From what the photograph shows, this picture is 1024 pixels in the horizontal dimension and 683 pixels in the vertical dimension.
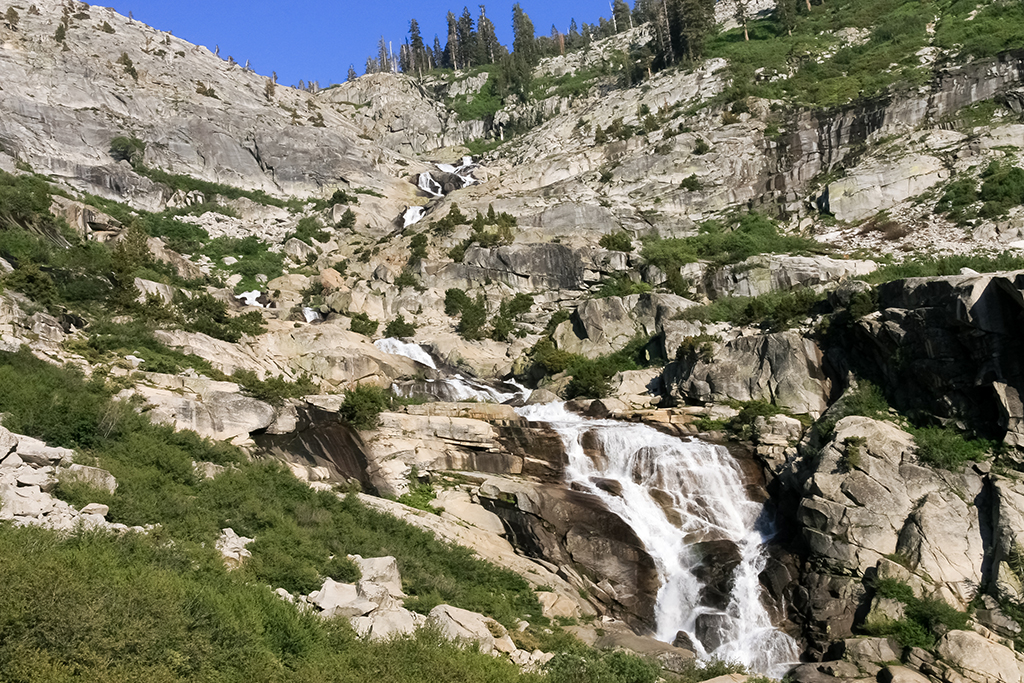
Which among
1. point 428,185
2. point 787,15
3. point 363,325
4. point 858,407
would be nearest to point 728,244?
point 858,407

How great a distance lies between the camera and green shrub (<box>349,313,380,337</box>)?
133 ft

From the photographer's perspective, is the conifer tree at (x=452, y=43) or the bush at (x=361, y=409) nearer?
the bush at (x=361, y=409)

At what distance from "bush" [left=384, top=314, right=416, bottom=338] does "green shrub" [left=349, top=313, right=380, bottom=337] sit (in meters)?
0.84

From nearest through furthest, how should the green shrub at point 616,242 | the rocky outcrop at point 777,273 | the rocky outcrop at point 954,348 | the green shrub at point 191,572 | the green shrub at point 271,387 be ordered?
the green shrub at point 191,572, the rocky outcrop at point 954,348, the green shrub at point 271,387, the rocky outcrop at point 777,273, the green shrub at point 616,242

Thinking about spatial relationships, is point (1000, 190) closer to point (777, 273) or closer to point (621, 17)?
point (777, 273)

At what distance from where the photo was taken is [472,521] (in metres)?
22.4

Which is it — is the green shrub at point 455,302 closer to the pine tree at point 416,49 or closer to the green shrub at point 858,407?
the green shrub at point 858,407

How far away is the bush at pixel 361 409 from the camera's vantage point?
24844 millimetres

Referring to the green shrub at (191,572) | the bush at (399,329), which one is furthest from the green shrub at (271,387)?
the bush at (399,329)

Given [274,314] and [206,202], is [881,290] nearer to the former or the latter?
[274,314]

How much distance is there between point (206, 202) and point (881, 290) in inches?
2130

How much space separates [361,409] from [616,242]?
2634 cm

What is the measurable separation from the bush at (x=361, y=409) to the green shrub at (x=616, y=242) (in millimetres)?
25176

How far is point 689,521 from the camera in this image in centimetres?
2291
